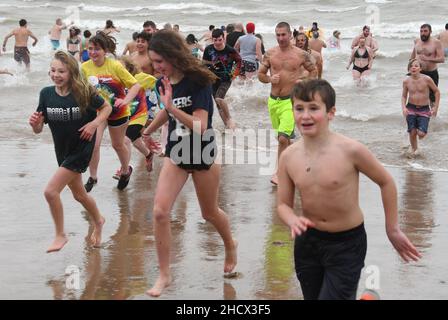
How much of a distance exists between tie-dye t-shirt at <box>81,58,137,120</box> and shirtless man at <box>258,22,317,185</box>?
1.91 metres

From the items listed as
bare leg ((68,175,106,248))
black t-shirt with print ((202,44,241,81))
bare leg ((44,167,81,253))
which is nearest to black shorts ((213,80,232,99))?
black t-shirt with print ((202,44,241,81))

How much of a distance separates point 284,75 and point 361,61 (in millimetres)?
10289

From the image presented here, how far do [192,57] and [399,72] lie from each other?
18290mm

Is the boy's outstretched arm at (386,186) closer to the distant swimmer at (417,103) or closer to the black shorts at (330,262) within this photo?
the black shorts at (330,262)

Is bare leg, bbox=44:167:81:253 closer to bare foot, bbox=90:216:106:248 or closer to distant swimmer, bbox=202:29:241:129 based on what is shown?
bare foot, bbox=90:216:106:248

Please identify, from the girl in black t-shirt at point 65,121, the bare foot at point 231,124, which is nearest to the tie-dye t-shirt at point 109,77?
the girl in black t-shirt at point 65,121

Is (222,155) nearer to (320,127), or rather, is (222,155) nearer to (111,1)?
(320,127)

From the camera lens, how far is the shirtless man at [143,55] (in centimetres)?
1043

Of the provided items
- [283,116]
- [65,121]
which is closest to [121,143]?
[283,116]

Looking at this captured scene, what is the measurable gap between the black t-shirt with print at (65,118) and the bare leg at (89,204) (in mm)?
262

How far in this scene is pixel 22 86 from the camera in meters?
20.0

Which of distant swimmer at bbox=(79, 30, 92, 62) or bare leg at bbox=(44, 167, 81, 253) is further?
distant swimmer at bbox=(79, 30, 92, 62)

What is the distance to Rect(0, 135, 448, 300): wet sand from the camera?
6.04 metres

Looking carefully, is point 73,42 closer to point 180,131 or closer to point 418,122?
point 418,122
